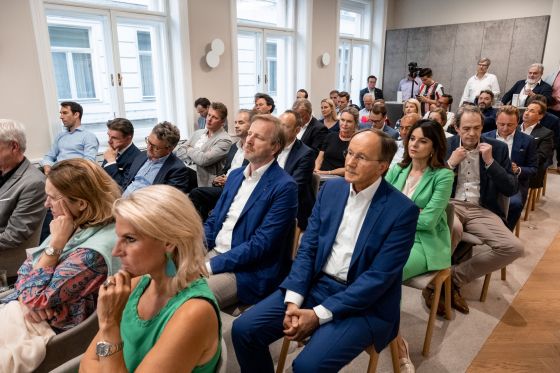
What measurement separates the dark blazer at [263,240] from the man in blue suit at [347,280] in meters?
0.16

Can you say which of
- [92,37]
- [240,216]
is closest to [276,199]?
[240,216]

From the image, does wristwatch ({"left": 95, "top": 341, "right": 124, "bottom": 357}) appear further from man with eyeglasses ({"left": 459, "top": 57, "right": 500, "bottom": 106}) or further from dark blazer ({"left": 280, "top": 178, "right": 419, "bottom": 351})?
man with eyeglasses ({"left": 459, "top": 57, "right": 500, "bottom": 106})

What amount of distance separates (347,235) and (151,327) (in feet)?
3.19

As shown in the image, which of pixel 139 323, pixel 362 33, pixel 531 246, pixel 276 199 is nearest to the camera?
pixel 139 323

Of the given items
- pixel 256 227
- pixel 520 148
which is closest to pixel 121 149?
pixel 256 227

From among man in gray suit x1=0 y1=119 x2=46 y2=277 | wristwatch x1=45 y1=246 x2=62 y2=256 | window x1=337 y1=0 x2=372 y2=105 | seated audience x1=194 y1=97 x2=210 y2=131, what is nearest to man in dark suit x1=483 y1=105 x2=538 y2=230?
wristwatch x1=45 y1=246 x2=62 y2=256

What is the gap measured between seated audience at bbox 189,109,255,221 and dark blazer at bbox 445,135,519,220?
5.50 feet

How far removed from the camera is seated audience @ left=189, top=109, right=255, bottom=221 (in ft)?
10.6

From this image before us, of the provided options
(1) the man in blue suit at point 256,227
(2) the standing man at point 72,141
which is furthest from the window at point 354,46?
(1) the man in blue suit at point 256,227

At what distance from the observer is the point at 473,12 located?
27.1ft

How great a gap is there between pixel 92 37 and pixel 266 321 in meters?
4.96

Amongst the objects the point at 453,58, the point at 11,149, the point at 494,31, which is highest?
the point at 494,31

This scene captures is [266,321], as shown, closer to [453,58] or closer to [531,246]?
[531,246]

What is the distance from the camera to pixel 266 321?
165 centimetres
